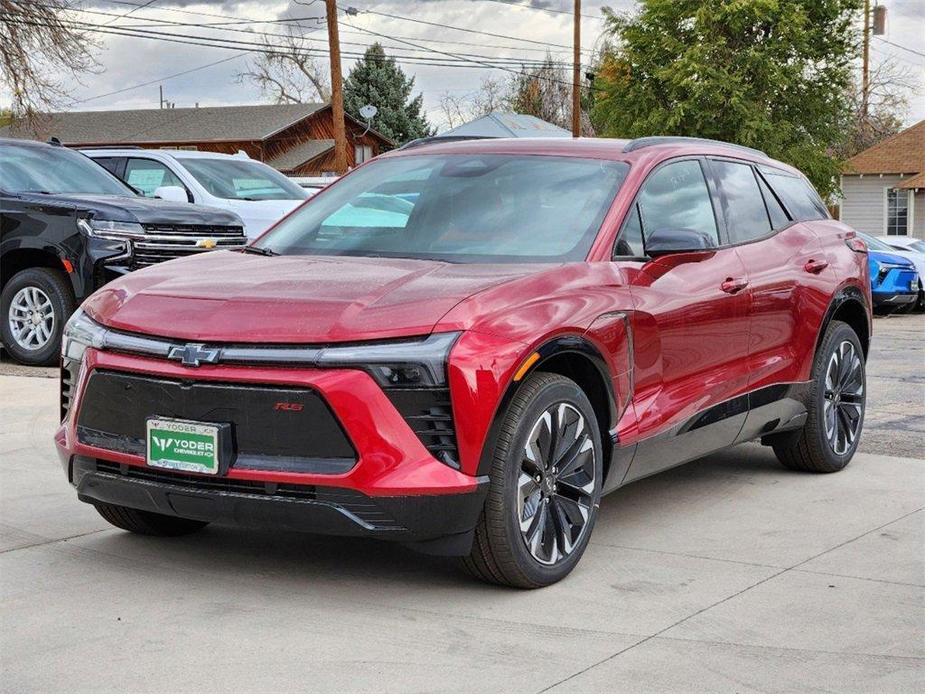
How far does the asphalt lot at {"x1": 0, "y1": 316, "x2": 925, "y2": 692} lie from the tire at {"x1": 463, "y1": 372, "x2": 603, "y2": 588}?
0.13 meters

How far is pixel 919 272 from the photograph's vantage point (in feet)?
72.4

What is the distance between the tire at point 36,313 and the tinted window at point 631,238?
22.5ft

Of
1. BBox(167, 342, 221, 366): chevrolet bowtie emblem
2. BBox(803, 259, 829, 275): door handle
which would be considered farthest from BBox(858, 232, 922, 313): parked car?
BBox(167, 342, 221, 366): chevrolet bowtie emblem

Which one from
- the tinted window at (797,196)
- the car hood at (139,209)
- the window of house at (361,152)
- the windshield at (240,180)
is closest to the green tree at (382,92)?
the window of house at (361,152)

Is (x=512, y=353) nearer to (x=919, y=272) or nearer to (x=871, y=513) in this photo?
(x=871, y=513)

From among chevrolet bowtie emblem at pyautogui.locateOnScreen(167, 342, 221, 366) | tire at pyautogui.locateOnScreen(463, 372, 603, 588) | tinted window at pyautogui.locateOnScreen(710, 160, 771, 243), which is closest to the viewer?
chevrolet bowtie emblem at pyautogui.locateOnScreen(167, 342, 221, 366)

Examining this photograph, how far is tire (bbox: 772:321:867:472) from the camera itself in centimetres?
719

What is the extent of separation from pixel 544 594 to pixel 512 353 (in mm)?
916

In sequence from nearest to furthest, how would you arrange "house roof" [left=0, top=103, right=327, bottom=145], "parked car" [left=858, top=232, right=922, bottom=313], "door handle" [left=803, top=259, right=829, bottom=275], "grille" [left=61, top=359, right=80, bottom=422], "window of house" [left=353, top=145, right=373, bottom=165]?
"grille" [left=61, top=359, right=80, bottom=422]
"door handle" [left=803, top=259, right=829, bottom=275]
"parked car" [left=858, top=232, right=922, bottom=313]
"house roof" [left=0, top=103, right=327, bottom=145]
"window of house" [left=353, top=145, right=373, bottom=165]

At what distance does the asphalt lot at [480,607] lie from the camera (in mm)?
4074

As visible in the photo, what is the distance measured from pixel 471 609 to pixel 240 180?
39.4 ft

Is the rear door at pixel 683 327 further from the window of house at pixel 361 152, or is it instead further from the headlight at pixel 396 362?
the window of house at pixel 361 152

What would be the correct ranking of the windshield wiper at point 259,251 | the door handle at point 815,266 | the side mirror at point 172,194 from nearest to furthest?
1. the windshield wiper at point 259,251
2. the door handle at point 815,266
3. the side mirror at point 172,194

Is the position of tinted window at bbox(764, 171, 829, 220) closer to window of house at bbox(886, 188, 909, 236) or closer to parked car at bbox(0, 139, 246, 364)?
parked car at bbox(0, 139, 246, 364)
